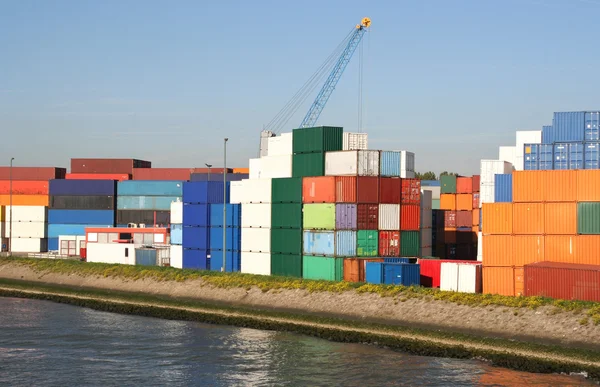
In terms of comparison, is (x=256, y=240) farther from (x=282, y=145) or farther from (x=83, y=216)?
(x=83, y=216)

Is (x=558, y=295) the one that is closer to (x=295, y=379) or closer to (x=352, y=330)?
(x=352, y=330)

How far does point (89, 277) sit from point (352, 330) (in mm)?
39990

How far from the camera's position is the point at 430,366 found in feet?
143

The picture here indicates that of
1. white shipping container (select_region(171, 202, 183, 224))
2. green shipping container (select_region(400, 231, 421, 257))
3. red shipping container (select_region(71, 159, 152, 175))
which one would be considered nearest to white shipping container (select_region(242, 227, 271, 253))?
white shipping container (select_region(171, 202, 183, 224))

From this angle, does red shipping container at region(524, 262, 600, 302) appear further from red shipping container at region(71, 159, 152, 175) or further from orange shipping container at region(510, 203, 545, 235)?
red shipping container at region(71, 159, 152, 175)

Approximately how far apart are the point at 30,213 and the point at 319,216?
63.0 m

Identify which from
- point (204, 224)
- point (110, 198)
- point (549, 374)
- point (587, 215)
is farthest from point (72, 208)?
point (549, 374)

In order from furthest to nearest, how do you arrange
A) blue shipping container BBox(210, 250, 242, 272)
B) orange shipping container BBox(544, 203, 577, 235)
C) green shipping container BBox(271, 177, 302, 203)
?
1. blue shipping container BBox(210, 250, 242, 272)
2. green shipping container BBox(271, 177, 302, 203)
3. orange shipping container BBox(544, 203, 577, 235)

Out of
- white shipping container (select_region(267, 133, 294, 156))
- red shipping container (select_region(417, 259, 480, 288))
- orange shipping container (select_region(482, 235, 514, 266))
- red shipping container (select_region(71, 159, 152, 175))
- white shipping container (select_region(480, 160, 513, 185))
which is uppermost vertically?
red shipping container (select_region(71, 159, 152, 175))

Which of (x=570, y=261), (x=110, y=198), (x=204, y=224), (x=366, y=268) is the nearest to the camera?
(x=570, y=261)

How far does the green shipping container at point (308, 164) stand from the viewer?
7088 cm

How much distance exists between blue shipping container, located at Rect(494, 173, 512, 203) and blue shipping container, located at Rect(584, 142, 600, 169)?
537 cm

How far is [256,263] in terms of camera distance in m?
74.6

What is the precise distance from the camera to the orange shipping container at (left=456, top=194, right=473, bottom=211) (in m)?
93.2
